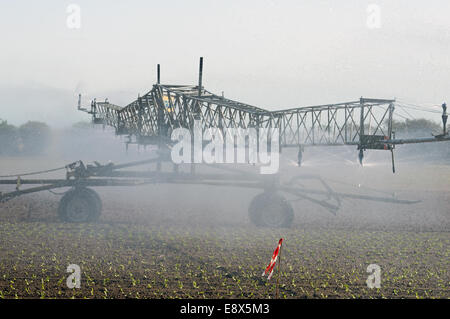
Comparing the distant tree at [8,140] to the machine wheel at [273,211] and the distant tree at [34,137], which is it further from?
the machine wheel at [273,211]

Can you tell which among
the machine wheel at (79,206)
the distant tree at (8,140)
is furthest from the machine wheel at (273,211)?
the distant tree at (8,140)

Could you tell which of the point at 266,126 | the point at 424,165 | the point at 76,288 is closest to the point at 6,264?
the point at 76,288

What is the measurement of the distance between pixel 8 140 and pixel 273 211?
96244 millimetres

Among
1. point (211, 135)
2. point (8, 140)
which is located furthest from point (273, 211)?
point (8, 140)

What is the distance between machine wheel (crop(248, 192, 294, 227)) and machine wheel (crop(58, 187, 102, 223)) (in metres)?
7.76

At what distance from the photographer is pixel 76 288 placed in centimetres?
1112

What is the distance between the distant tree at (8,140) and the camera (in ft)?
316

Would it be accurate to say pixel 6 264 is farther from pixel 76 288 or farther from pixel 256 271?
pixel 256 271

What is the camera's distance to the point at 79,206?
64.7 feet

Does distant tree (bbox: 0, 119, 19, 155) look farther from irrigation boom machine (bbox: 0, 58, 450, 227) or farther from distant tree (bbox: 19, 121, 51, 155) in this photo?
irrigation boom machine (bbox: 0, 58, 450, 227)

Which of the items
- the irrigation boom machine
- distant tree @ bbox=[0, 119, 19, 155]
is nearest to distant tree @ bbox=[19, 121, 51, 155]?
distant tree @ bbox=[0, 119, 19, 155]

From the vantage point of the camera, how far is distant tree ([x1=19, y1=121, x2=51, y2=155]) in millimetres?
99188

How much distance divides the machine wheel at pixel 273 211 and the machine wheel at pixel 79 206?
776 centimetres

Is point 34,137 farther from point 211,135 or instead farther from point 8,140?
point 211,135
